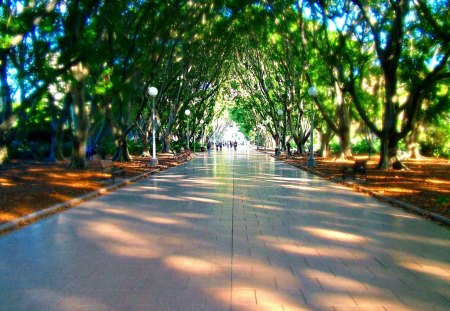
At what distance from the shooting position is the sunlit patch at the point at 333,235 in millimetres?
7000

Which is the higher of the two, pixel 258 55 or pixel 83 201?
pixel 258 55

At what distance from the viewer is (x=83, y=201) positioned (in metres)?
11.3

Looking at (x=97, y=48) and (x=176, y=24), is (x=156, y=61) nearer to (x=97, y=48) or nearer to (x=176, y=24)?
(x=176, y=24)

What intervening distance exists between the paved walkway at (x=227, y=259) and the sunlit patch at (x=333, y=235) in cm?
2

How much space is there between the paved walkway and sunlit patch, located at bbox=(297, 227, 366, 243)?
2 cm

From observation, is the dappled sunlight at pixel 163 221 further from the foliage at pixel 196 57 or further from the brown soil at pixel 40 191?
the foliage at pixel 196 57

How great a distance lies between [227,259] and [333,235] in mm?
2329

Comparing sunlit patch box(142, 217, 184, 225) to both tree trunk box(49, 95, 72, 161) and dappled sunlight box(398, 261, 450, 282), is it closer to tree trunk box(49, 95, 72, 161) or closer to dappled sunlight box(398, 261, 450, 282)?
dappled sunlight box(398, 261, 450, 282)

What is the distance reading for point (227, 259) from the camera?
5.81m

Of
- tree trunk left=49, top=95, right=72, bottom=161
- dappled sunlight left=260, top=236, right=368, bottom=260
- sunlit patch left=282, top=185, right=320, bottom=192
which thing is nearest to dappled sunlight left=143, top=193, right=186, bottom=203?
sunlit patch left=282, top=185, right=320, bottom=192

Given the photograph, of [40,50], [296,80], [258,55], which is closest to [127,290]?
[40,50]

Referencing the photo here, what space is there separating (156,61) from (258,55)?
1568 cm

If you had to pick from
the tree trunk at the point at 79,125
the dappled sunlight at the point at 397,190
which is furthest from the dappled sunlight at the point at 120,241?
the tree trunk at the point at 79,125

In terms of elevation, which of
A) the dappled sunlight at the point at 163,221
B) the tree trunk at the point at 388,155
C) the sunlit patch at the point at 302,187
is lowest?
the dappled sunlight at the point at 163,221
